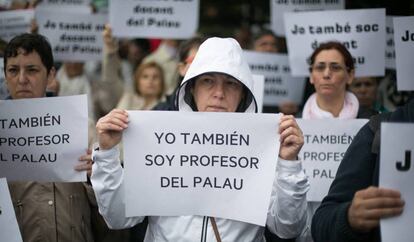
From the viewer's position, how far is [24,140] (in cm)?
370

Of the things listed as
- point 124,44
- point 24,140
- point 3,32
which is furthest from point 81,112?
point 124,44

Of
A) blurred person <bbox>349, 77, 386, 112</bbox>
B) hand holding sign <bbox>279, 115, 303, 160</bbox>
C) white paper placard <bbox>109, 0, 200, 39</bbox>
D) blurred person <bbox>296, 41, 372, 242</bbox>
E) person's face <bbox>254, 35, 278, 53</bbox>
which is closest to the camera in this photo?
hand holding sign <bbox>279, 115, 303, 160</bbox>

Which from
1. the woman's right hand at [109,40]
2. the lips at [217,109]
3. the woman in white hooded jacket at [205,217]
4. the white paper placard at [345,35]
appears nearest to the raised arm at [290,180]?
the woman in white hooded jacket at [205,217]

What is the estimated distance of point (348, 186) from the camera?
2684 millimetres

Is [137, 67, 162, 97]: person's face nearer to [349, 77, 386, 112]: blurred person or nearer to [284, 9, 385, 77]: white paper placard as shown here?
[284, 9, 385, 77]: white paper placard

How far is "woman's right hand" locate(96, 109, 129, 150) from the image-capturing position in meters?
3.13

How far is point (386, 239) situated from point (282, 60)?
14.8 ft

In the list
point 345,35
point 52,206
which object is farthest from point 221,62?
point 345,35

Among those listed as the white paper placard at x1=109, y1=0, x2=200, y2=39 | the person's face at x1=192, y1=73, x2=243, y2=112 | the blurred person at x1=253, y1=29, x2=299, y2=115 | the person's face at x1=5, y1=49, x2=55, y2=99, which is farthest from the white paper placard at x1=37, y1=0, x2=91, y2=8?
the person's face at x1=192, y1=73, x2=243, y2=112

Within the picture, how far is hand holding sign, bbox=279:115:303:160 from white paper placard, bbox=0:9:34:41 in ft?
13.5

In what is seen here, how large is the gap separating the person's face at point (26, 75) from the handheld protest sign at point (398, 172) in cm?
227

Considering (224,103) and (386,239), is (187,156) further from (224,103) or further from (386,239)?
(386,239)

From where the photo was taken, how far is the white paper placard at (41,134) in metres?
3.68

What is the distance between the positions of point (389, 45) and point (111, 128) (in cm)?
383
